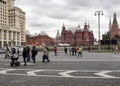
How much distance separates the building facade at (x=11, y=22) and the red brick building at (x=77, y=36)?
29.3 meters

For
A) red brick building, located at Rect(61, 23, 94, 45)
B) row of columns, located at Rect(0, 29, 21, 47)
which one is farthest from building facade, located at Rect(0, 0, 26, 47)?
red brick building, located at Rect(61, 23, 94, 45)

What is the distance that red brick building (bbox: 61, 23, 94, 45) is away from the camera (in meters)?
164

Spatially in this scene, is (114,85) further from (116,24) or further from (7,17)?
(7,17)

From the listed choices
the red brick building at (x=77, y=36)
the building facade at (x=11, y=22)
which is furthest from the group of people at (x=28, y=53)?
the red brick building at (x=77, y=36)

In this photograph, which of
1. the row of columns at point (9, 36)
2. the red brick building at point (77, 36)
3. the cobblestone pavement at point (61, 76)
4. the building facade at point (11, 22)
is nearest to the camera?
the cobblestone pavement at point (61, 76)

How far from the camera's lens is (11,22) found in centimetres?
18100

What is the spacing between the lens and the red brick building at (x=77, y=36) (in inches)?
6437

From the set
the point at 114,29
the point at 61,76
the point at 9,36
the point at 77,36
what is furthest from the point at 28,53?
the point at 77,36

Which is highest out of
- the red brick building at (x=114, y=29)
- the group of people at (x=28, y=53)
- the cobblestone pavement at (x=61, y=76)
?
the red brick building at (x=114, y=29)

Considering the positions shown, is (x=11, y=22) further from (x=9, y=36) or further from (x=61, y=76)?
(x=61, y=76)

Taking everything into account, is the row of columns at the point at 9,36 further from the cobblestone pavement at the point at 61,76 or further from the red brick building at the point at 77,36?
the cobblestone pavement at the point at 61,76

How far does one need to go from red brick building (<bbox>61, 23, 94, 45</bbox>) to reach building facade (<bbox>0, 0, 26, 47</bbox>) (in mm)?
29299

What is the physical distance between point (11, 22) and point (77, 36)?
47577 mm

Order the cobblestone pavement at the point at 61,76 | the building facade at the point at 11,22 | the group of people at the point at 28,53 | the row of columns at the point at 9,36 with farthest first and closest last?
the building facade at the point at 11,22 → the row of columns at the point at 9,36 → the group of people at the point at 28,53 → the cobblestone pavement at the point at 61,76
